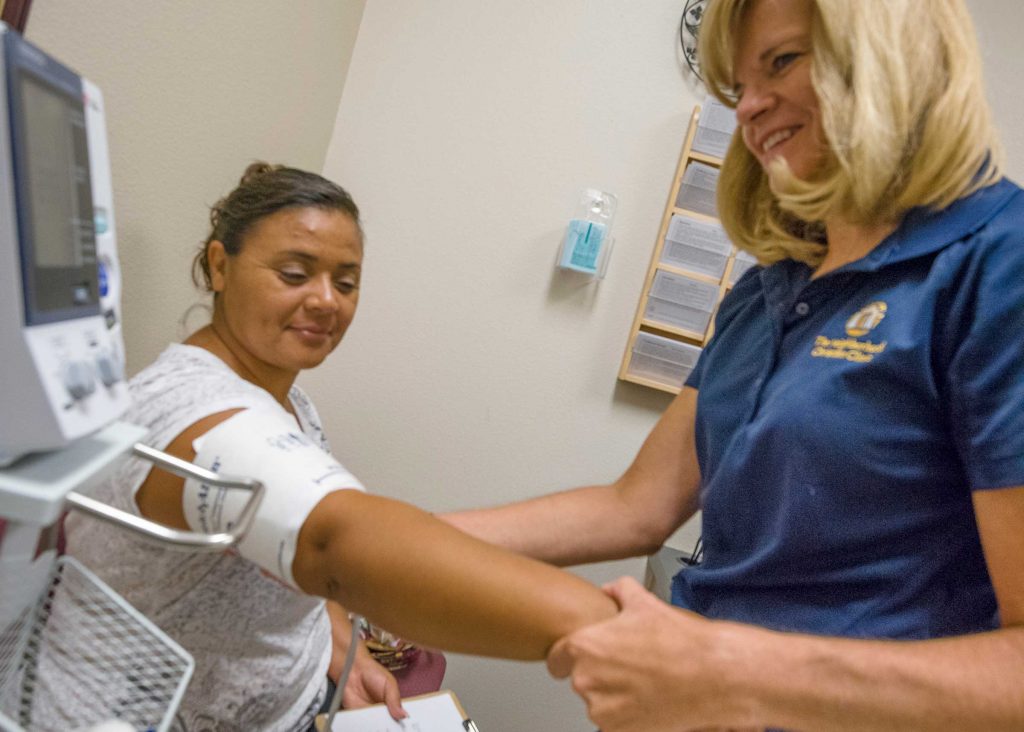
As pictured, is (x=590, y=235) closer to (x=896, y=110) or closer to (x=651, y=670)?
(x=896, y=110)

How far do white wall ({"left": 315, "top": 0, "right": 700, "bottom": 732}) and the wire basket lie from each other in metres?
1.40

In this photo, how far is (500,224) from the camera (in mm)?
1881

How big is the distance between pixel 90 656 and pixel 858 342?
2.50 feet

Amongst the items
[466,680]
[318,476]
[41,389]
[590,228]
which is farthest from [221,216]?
[466,680]

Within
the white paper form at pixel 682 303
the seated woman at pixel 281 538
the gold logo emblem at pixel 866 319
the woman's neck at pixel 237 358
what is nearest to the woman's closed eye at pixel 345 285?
the seated woman at pixel 281 538

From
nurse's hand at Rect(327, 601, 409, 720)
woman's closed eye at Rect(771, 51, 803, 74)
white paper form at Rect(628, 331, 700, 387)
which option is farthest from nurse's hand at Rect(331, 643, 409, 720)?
woman's closed eye at Rect(771, 51, 803, 74)

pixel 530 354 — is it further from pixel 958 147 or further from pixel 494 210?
pixel 958 147

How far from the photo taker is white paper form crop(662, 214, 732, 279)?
1.83 metres

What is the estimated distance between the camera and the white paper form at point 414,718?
3.96 feet

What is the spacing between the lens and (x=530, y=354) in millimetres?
1911

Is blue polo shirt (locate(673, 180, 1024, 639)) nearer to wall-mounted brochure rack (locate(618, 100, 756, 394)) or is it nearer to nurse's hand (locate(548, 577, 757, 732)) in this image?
nurse's hand (locate(548, 577, 757, 732))

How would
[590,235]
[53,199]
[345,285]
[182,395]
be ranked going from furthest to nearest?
1. [590,235]
2. [345,285]
3. [182,395]
4. [53,199]

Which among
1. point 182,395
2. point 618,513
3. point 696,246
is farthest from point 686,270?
point 182,395

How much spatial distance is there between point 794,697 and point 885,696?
70 millimetres
